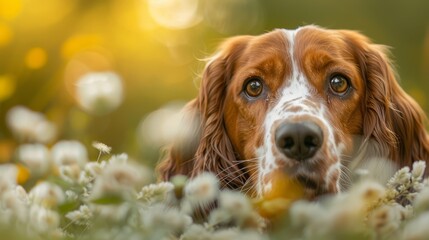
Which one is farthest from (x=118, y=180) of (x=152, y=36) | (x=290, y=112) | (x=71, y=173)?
(x=152, y=36)

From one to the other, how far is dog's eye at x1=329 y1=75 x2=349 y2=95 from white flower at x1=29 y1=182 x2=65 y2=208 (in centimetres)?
201

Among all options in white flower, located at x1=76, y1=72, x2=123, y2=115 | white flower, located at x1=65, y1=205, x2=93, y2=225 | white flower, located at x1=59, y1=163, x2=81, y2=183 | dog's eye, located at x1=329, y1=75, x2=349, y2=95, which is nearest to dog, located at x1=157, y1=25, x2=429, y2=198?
dog's eye, located at x1=329, y1=75, x2=349, y2=95

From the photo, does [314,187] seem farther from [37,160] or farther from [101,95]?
[37,160]

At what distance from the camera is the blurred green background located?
8.64 meters

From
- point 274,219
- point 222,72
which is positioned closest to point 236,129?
point 222,72

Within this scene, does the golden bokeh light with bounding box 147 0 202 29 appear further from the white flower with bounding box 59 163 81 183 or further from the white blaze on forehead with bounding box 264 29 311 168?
the white flower with bounding box 59 163 81 183

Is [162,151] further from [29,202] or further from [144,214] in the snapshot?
[144,214]

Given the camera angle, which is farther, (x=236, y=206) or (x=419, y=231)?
(x=236, y=206)

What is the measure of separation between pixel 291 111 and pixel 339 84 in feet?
1.98

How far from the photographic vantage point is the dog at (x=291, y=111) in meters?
3.76

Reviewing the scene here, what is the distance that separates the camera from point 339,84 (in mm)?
4246

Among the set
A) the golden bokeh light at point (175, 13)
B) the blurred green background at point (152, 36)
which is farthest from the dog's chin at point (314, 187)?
the golden bokeh light at point (175, 13)

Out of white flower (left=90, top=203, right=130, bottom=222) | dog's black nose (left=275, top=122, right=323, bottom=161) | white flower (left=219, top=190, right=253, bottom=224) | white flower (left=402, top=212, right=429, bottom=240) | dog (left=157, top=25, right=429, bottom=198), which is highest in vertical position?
dog (left=157, top=25, right=429, bottom=198)

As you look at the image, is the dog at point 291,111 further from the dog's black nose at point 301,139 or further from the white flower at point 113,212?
the white flower at point 113,212
